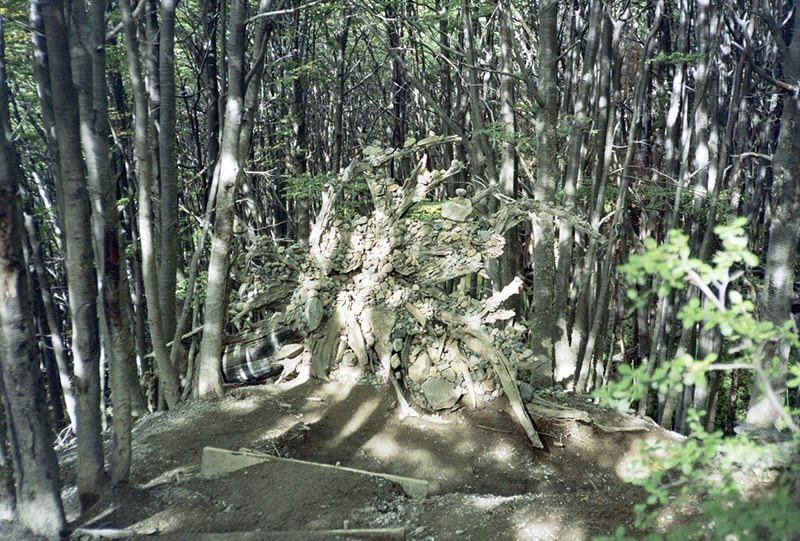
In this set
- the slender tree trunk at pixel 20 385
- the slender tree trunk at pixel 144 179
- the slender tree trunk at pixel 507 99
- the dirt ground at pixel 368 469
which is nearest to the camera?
the slender tree trunk at pixel 20 385

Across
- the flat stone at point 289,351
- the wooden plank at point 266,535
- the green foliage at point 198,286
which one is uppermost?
the green foliage at point 198,286

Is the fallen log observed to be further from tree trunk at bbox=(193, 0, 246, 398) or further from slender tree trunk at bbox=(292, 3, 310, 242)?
slender tree trunk at bbox=(292, 3, 310, 242)

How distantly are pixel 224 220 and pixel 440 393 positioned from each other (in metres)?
3.24

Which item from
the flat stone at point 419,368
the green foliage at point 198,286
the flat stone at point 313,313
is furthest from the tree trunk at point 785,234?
the green foliage at point 198,286

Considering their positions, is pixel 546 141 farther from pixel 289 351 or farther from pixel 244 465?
pixel 244 465

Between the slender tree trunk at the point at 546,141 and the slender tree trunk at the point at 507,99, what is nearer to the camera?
the slender tree trunk at the point at 546,141

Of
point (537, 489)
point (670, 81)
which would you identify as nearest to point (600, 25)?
point (670, 81)

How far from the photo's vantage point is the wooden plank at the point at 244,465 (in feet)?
15.3

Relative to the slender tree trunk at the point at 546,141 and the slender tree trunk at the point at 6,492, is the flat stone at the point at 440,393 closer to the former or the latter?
the slender tree trunk at the point at 546,141

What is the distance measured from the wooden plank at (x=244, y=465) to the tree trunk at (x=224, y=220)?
1.74 metres

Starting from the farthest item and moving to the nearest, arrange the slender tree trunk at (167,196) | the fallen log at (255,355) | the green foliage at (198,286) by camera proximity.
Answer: the green foliage at (198,286) < the fallen log at (255,355) < the slender tree trunk at (167,196)

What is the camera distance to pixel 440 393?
20.3 ft

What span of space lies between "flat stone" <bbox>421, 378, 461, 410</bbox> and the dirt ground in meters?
0.15

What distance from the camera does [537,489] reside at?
16.6 ft
